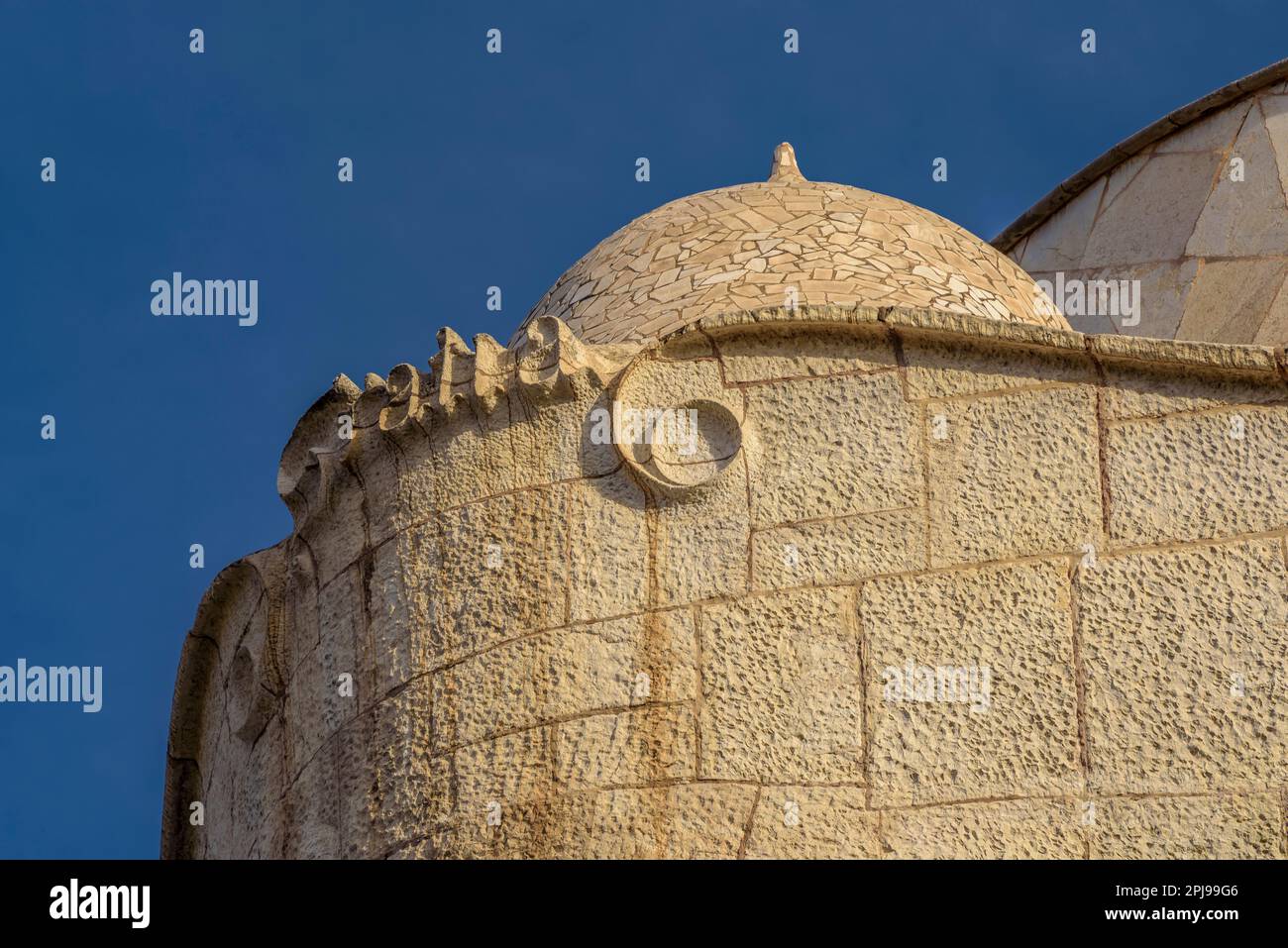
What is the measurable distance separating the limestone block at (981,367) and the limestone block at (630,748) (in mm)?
1681

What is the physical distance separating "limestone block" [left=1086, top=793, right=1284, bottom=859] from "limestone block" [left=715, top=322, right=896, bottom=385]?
2.08 m

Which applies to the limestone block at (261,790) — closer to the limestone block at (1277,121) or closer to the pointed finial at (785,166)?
the pointed finial at (785,166)

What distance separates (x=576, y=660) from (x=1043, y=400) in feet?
7.06

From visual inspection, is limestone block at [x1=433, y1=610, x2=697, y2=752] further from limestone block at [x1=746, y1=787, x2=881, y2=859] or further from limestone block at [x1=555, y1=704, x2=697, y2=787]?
limestone block at [x1=746, y1=787, x2=881, y2=859]

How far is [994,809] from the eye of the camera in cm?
1020

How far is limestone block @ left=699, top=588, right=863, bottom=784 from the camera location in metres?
10.3

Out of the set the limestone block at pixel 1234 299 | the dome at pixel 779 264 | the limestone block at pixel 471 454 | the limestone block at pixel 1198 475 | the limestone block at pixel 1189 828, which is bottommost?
the limestone block at pixel 1189 828

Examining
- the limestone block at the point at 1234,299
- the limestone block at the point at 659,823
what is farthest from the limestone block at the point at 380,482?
the limestone block at the point at 1234,299

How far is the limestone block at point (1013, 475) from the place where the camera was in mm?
10617

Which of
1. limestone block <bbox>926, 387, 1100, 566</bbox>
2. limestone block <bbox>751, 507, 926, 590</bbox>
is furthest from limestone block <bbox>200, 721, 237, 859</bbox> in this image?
limestone block <bbox>926, 387, 1100, 566</bbox>

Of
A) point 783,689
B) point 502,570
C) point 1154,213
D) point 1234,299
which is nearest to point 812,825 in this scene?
point 783,689

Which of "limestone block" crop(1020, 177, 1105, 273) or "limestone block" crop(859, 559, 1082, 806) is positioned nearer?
"limestone block" crop(859, 559, 1082, 806)
